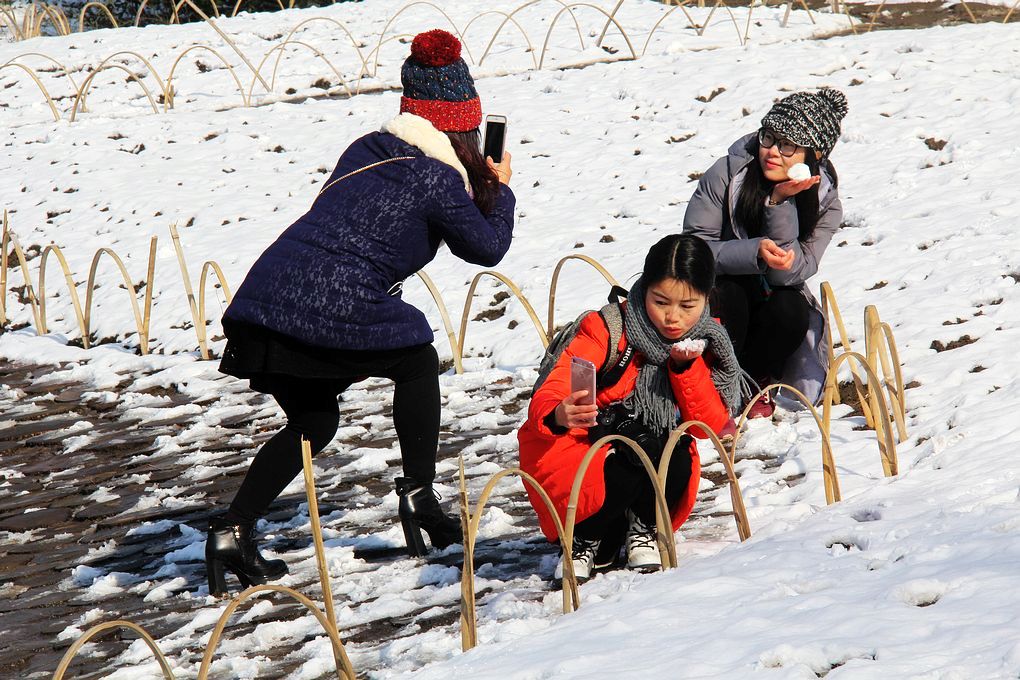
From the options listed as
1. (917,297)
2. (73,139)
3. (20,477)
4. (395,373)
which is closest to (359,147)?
(395,373)

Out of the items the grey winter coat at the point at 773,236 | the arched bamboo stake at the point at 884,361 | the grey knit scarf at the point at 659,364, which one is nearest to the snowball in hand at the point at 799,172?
the grey winter coat at the point at 773,236

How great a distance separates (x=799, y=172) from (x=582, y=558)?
1949 millimetres

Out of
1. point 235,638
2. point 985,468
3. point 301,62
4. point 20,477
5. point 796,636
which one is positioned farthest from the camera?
point 301,62

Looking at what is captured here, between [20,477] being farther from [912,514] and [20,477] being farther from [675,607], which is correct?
[912,514]

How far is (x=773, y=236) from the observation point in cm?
449

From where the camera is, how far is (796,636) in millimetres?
2447

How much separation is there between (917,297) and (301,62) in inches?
342

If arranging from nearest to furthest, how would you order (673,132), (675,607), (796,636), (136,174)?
(796,636), (675,607), (673,132), (136,174)

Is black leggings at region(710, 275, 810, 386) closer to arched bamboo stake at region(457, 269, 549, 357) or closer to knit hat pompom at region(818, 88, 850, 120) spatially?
knit hat pompom at region(818, 88, 850, 120)

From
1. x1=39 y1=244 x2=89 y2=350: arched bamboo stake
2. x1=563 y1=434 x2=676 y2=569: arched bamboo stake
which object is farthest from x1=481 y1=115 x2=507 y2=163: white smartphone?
x1=39 y1=244 x2=89 y2=350: arched bamboo stake

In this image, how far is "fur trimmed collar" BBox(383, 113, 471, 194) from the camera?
321 centimetres

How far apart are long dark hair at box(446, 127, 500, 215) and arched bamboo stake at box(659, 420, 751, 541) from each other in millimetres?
Answer: 942

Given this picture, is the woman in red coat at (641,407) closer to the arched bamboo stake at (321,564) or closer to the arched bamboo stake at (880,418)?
the arched bamboo stake at (880,418)

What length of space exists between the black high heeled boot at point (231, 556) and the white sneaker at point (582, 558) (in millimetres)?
961
